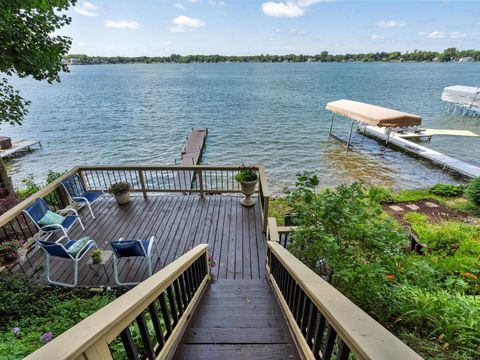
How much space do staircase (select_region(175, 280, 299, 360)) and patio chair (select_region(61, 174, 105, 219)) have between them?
377 cm

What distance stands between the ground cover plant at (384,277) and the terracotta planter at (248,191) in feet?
7.43

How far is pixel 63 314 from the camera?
116 inches

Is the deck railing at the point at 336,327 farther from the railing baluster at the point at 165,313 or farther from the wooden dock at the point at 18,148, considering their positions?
the wooden dock at the point at 18,148

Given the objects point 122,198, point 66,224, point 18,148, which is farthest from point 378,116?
point 18,148

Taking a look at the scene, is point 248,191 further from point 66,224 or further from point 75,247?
point 66,224

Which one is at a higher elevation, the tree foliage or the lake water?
the tree foliage

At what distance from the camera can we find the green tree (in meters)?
4.54

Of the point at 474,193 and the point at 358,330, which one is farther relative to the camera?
the point at 474,193

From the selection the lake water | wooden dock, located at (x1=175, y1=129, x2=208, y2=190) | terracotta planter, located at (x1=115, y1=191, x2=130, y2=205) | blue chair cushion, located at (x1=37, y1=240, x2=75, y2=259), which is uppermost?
blue chair cushion, located at (x1=37, y1=240, x2=75, y2=259)

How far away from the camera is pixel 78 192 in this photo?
5812 millimetres

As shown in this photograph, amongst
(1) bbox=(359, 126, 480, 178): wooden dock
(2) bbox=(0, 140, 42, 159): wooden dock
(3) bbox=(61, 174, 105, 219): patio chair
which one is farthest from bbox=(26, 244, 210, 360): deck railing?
(2) bbox=(0, 140, 42, 159): wooden dock

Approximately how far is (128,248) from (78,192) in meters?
3.09

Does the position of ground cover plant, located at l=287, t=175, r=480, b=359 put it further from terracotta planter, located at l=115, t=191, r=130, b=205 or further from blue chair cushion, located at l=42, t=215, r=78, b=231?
terracotta planter, located at l=115, t=191, r=130, b=205

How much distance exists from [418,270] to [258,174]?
11.4 ft
